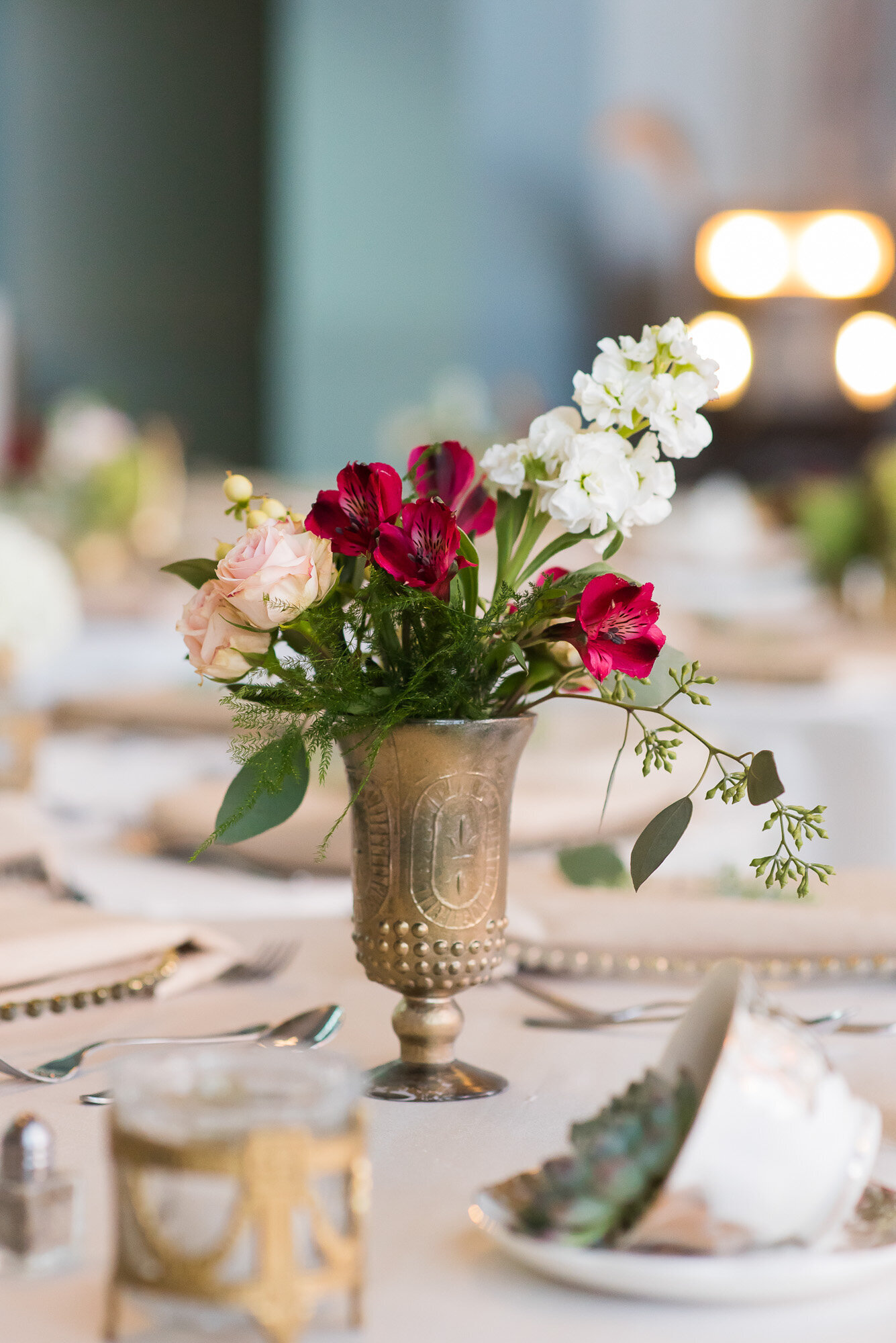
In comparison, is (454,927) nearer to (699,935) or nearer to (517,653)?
(517,653)

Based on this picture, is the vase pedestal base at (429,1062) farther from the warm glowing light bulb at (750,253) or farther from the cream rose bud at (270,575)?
the warm glowing light bulb at (750,253)

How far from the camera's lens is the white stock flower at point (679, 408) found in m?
0.64

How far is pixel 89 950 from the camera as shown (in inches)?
32.7

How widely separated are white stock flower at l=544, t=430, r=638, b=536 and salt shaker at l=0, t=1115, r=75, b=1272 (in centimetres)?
33

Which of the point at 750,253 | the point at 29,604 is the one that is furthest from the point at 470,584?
the point at 750,253

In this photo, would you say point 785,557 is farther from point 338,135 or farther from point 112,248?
point 112,248

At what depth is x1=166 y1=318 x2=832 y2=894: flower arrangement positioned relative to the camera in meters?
0.62

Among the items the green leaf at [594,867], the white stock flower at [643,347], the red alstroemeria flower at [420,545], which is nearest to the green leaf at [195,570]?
the red alstroemeria flower at [420,545]

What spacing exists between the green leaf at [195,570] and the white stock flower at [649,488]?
20 cm

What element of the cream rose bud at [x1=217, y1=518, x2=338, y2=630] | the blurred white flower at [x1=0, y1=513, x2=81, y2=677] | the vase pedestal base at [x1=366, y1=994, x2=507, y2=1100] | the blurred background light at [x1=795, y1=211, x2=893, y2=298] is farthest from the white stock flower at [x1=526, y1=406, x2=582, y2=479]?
the blurred background light at [x1=795, y1=211, x2=893, y2=298]

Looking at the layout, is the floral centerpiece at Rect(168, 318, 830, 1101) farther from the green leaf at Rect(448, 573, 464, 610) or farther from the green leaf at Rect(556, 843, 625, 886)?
the green leaf at Rect(556, 843, 625, 886)

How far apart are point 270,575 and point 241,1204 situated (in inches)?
10.7

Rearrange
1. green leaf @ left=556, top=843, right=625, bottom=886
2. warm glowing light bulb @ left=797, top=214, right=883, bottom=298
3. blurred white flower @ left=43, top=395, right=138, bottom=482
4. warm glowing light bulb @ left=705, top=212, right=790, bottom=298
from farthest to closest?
warm glowing light bulb @ left=705, top=212, right=790, bottom=298 → warm glowing light bulb @ left=797, top=214, right=883, bottom=298 → blurred white flower @ left=43, top=395, right=138, bottom=482 → green leaf @ left=556, top=843, right=625, bottom=886

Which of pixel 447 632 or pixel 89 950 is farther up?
pixel 447 632
